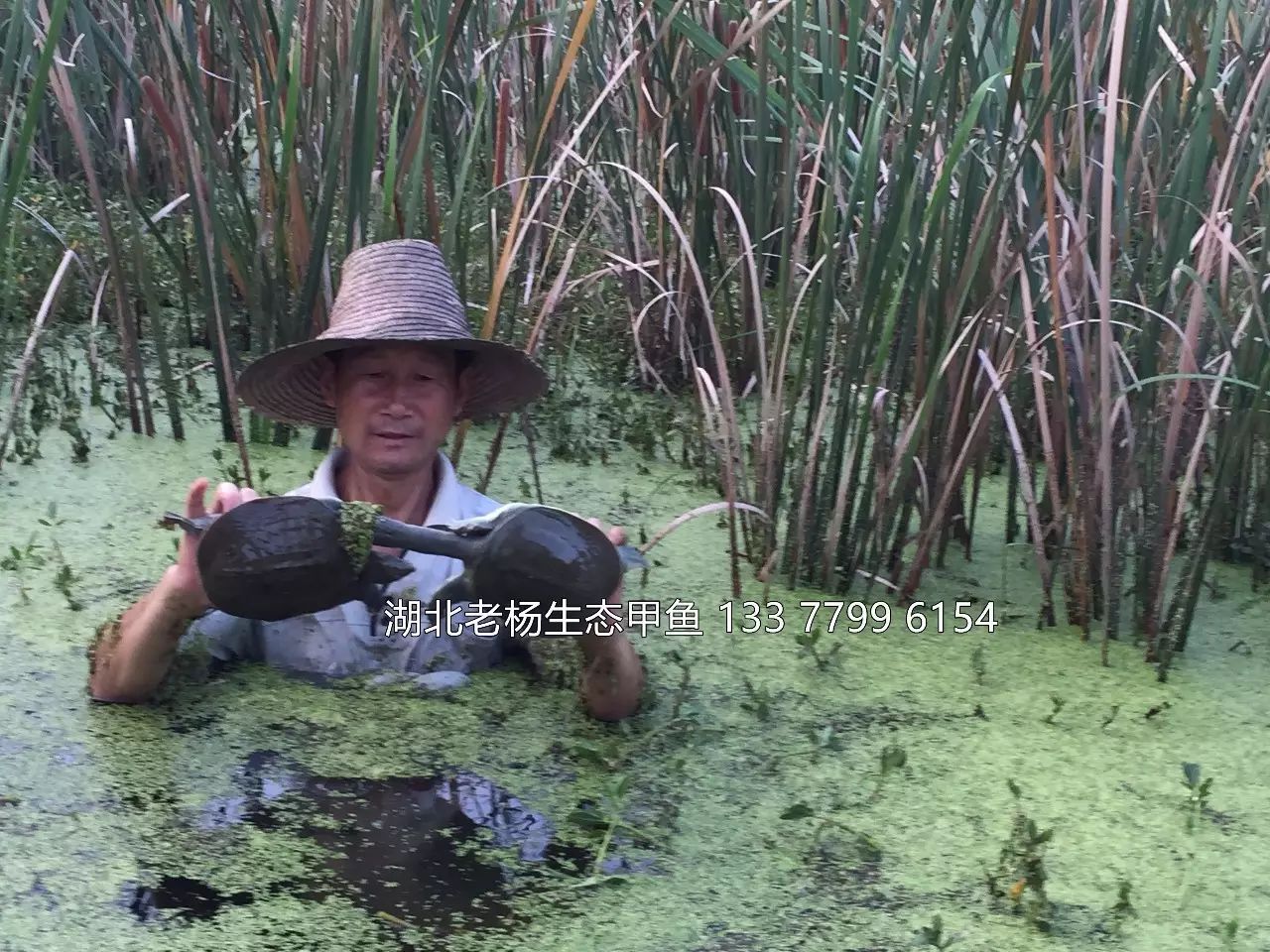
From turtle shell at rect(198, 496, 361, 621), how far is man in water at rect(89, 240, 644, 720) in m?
0.20

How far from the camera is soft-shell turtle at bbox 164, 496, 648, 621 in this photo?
173cm

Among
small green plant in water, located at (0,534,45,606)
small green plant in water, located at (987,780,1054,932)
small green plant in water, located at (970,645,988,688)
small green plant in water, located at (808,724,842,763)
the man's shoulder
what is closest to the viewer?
small green plant in water, located at (987,780,1054,932)

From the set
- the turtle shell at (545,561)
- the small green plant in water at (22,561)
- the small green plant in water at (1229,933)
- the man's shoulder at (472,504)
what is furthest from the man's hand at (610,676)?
the small green plant in water at (22,561)

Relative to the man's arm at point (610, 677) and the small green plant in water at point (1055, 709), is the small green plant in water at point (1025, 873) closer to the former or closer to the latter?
the small green plant in water at point (1055, 709)

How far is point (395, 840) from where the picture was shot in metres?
1.72

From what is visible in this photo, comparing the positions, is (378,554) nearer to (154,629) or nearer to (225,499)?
(225,499)

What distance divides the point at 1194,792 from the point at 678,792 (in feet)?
1.96

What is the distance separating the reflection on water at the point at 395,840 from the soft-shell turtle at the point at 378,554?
0.21 metres

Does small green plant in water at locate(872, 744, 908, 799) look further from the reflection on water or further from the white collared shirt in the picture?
the white collared shirt

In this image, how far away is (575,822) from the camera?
1.77 meters

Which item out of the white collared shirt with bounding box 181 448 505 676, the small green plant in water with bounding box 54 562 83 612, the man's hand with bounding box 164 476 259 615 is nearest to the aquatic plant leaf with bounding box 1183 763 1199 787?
the white collared shirt with bounding box 181 448 505 676

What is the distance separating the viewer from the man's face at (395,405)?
6.68 ft

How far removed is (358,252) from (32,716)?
2.36 ft

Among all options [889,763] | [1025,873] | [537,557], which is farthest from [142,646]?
[1025,873]
